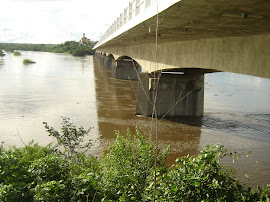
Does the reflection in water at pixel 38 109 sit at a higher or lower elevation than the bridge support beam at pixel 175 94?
lower

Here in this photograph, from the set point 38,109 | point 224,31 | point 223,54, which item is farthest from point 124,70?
point 224,31

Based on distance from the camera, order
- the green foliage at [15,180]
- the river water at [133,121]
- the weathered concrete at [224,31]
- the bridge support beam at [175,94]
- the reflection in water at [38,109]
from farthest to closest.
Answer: the bridge support beam at [175,94] < the reflection in water at [38,109] < the river water at [133,121] < the weathered concrete at [224,31] < the green foliage at [15,180]

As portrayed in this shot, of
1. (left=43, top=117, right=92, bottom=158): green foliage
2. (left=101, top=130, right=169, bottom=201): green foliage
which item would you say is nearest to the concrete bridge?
(left=101, top=130, right=169, bottom=201): green foliage

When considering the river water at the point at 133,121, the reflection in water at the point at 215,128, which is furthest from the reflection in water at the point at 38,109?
the reflection in water at the point at 215,128

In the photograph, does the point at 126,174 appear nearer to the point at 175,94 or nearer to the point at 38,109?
the point at 175,94

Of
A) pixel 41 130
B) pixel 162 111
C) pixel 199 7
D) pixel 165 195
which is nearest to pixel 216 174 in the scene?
pixel 165 195

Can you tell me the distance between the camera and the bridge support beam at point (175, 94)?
1673 cm

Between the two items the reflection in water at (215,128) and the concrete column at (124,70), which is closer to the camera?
the reflection in water at (215,128)

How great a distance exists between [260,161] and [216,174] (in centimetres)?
705

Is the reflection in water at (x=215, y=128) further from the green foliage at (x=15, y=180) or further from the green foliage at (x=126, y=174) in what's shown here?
the green foliage at (x=15, y=180)

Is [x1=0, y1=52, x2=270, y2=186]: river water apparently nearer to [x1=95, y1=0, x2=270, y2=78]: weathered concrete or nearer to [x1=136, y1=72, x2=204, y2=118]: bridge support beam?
[x1=136, y1=72, x2=204, y2=118]: bridge support beam

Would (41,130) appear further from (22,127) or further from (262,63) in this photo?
(262,63)

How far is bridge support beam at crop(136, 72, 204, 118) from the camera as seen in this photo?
16.7 meters

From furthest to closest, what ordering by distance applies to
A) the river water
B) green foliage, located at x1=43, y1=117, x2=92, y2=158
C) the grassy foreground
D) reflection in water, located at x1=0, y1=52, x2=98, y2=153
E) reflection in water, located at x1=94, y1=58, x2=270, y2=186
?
1. reflection in water, located at x1=0, y1=52, x2=98, y2=153
2. the river water
3. reflection in water, located at x1=94, y1=58, x2=270, y2=186
4. green foliage, located at x1=43, y1=117, x2=92, y2=158
5. the grassy foreground
